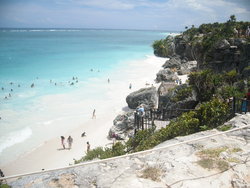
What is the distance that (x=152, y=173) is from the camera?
3.82 meters

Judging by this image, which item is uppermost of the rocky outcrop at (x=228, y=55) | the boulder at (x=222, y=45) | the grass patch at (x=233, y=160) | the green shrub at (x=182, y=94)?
the boulder at (x=222, y=45)

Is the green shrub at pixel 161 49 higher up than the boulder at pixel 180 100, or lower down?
higher up

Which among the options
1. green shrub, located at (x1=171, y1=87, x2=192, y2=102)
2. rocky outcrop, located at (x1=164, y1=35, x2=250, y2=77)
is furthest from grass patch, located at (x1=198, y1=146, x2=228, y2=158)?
rocky outcrop, located at (x1=164, y1=35, x2=250, y2=77)

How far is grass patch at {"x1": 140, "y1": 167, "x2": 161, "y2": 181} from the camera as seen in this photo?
3.72 metres

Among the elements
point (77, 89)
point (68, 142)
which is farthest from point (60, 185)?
point (77, 89)

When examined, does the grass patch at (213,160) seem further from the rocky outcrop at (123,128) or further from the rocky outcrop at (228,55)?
the rocky outcrop at (228,55)

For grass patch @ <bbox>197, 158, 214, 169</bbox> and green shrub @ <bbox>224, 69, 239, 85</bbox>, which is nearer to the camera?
grass patch @ <bbox>197, 158, 214, 169</bbox>

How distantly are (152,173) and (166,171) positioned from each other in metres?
0.27

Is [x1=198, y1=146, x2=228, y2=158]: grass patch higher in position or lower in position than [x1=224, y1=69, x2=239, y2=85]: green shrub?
lower

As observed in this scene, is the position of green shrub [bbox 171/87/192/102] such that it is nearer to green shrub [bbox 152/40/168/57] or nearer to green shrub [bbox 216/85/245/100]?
green shrub [bbox 216/85/245/100]

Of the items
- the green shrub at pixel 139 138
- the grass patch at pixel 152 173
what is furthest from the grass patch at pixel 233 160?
the green shrub at pixel 139 138

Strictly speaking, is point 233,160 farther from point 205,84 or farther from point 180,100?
point 205,84

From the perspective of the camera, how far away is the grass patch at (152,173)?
3719mm

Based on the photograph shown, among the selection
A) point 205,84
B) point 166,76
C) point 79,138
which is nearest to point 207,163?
point 205,84
